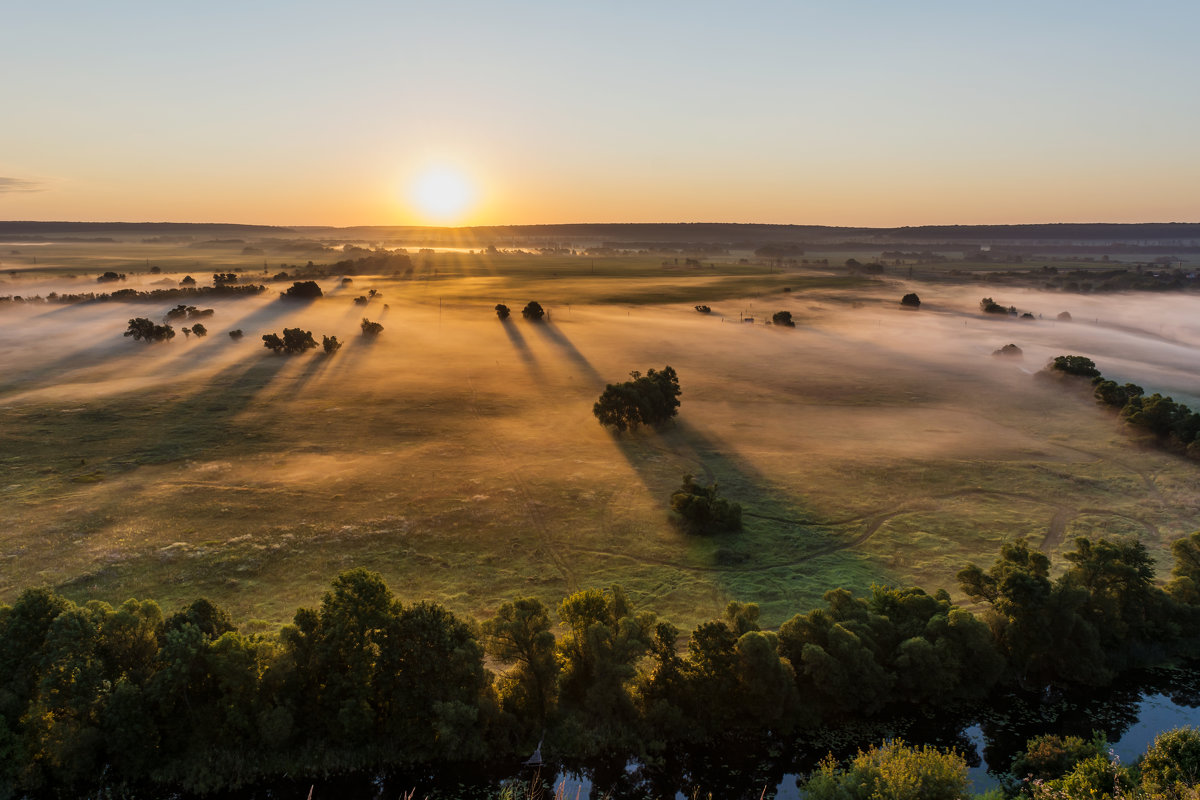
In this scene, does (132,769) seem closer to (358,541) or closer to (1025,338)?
(358,541)

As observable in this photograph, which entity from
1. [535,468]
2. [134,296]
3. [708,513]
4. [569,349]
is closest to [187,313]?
[134,296]

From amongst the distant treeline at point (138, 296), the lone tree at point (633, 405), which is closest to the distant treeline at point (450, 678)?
the lone tree at point (633, 405)

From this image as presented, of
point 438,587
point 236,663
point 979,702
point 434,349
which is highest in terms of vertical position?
point 434,349

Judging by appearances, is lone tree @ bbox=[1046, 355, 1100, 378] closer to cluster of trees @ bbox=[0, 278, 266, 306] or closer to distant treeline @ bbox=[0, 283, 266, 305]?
distant treeline @ bbox=[0, 283, 266, 305]

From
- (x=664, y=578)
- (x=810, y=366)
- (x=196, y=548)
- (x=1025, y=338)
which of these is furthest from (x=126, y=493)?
(x=1025, y=338)

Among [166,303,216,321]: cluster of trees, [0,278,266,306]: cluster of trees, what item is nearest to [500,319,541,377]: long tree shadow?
[166,303,216,321]: cluster of trees

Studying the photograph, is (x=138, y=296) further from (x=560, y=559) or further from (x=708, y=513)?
(x=708, y=513)
